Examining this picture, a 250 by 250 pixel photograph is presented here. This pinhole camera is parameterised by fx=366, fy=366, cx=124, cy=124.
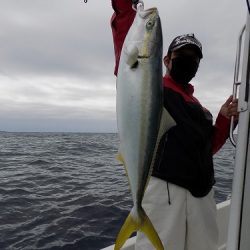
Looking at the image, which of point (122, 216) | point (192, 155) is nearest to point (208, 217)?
point (192, 155)

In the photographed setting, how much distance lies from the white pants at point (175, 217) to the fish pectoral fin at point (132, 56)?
134 cm

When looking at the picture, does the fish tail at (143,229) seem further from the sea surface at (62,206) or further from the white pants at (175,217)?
the sea surface at (62,206)

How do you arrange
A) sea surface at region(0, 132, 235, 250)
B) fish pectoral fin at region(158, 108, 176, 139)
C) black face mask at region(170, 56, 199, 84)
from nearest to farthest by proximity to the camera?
fish pectoral fin at region(158, 108, 176, 139) → black face mask at region(170, 56, 199, 84) → sea surface at region(0, 132, 235, 250)

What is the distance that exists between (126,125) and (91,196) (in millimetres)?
7244

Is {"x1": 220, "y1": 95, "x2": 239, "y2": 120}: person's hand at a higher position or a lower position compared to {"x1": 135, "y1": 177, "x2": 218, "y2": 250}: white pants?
higher

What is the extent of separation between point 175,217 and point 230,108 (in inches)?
40.0

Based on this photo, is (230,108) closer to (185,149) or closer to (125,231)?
(185,149)

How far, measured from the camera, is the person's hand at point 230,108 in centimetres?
301

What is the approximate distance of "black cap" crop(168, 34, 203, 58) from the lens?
3047 millimetres

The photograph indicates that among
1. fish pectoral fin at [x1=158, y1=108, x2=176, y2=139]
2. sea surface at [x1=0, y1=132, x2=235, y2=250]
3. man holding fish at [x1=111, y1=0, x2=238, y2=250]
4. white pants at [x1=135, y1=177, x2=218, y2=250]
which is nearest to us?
fish pectoral fin at [x1=158, y1=108, x2=176, y2=139]

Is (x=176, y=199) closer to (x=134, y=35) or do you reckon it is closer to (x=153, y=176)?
(x=153, y=176)

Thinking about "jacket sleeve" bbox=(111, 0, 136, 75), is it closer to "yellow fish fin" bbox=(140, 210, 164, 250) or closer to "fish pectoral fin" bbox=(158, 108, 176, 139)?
"fish pectoral fin" bbox=(158, 108, 176, 139)

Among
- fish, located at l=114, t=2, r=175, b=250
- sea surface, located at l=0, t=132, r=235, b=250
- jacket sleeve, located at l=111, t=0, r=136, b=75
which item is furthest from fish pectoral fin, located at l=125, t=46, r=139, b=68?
sea surface, located at l=0, t=132, r=235, b=250

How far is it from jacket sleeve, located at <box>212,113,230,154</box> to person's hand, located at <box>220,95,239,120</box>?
83 millimetres
